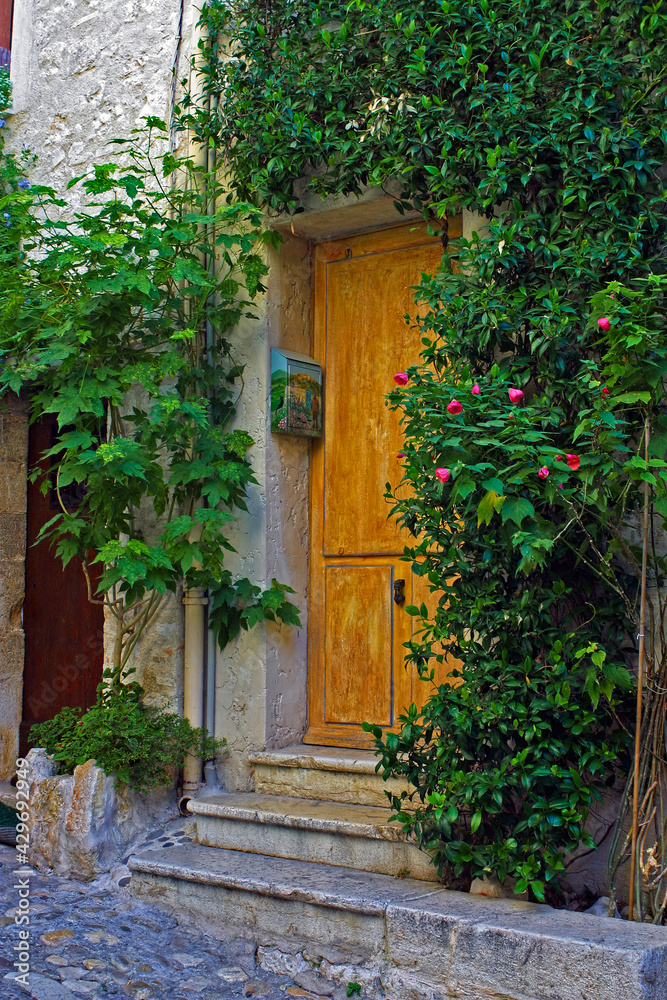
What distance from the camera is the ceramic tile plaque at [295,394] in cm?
429

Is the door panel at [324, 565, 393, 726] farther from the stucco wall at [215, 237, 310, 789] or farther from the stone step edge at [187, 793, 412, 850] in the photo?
the stone step edge at [187, 793, 412, 850]

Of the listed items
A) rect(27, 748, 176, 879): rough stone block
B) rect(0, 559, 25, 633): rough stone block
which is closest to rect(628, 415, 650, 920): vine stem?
rect(27, 748, 176, 879): rough stone block

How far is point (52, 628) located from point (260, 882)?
2.70m

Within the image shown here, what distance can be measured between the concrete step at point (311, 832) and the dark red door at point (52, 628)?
1744 mm

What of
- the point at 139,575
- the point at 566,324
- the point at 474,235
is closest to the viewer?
the point at 566,324

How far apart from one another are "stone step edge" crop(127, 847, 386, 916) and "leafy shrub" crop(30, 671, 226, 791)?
0.37 meters

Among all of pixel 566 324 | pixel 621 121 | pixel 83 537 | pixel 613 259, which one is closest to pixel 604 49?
pixel 621 121

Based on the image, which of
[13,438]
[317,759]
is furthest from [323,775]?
[13,438]

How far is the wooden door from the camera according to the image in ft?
13.7

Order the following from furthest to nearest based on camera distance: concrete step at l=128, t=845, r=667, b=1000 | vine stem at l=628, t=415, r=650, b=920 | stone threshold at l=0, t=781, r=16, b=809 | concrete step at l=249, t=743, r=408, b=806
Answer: stone threshold at l=0, t=781, r=16, b=809 → concrete step at l=249, t=743, r=408, b=806 → vine stem at l=628, t=415, r=650, b=920 → concrete step at l=128, t=845, r=667, b=1000

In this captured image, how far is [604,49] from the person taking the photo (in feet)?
10.3

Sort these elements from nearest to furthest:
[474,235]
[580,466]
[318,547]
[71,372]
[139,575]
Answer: [580,466], [474,235], [139,575], [71,372], [318,547]

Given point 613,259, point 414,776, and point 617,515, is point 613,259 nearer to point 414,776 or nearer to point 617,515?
point 617,515

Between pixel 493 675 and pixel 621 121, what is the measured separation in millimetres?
1904
